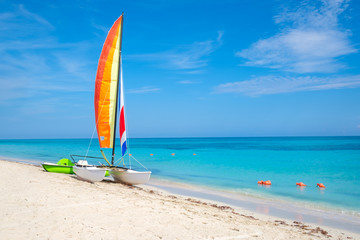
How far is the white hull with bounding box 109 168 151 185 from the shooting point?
12906 millimetres

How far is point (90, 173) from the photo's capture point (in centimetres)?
1262

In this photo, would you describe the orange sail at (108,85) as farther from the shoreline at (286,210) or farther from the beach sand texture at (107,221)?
the shoreline at (286,210)

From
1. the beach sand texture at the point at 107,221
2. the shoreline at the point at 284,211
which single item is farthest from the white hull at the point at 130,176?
the beach sand texture at the point at 107,221

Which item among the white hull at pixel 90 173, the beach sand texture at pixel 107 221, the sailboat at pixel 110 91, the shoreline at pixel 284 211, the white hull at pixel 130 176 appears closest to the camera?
the beach sand texture at pixel 107 221

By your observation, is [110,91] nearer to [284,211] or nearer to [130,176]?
[130,176]

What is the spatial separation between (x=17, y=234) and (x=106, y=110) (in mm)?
9510

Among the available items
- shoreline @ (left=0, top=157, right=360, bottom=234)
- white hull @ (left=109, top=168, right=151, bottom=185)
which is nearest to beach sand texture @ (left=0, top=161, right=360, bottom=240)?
shoreline @ (left=0, top=157, right=360, bottom=234)

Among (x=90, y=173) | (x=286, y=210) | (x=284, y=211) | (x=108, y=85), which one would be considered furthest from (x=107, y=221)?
(x=108, y=85)

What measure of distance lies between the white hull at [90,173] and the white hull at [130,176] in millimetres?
844

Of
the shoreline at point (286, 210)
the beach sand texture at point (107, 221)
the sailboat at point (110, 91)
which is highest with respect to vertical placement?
the sailboat at point (110, 91)

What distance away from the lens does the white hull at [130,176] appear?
1291 cm

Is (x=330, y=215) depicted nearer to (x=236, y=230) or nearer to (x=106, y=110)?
(x=236, y=230)

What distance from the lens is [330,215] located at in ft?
35.5

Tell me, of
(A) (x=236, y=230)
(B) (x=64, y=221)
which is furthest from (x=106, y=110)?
(A) (x=236, y=230)
